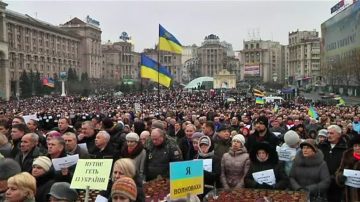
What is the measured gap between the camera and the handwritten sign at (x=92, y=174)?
214 inches

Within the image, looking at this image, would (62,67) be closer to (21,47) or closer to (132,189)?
(21,47)

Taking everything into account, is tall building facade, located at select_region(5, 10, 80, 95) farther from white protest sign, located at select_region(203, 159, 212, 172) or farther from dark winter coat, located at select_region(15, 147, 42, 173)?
white protest sign, located at select_region(203, 159, 212, 172)

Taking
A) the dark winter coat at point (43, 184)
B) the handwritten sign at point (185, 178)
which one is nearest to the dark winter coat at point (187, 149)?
the handwritten sign at point (185, 178)

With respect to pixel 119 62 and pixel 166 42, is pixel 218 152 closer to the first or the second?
pixel 166 42

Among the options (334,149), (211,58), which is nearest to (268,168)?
(334,149)

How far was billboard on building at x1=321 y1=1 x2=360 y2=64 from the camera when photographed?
220 feet

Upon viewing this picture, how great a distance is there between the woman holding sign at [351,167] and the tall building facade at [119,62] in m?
144

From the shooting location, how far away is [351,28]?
69438 mm

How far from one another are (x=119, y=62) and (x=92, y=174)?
159 m

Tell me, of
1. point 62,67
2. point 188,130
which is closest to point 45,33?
point 62,67

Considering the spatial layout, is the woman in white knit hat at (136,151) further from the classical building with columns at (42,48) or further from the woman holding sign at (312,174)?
the classical building with columns at (42,48)

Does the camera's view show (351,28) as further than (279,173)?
Yes

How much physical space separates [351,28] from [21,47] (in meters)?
57.6

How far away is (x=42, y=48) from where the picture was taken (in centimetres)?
10538
